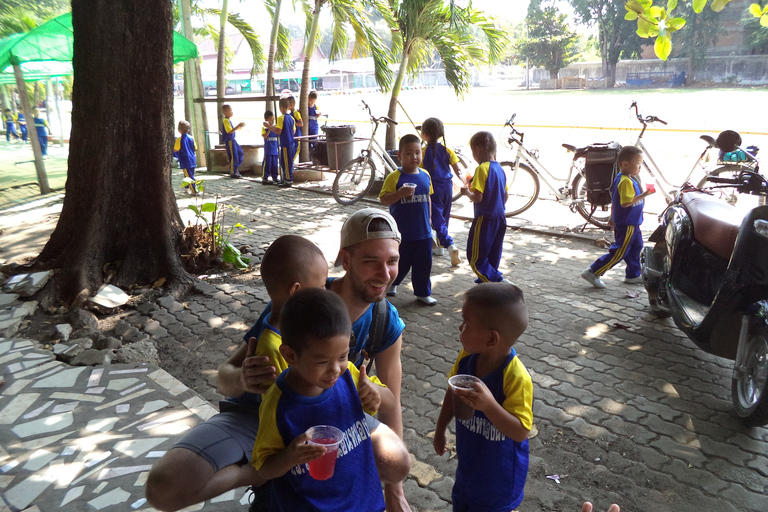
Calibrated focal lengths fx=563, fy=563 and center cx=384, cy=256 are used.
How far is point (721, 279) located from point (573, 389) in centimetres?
130

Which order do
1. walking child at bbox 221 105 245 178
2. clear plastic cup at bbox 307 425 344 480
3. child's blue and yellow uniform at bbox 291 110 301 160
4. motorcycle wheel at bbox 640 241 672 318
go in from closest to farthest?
clear plastic cup at bbox 307 425 344 480 → motorcycle wheel at bbox 640 241 672 318 → child's blue and yellow uniform at bbox 291 110 301 160 → walking child at bbox 221 105 245 178

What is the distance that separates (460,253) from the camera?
23.3ft

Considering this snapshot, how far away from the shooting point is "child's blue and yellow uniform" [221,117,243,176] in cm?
1296

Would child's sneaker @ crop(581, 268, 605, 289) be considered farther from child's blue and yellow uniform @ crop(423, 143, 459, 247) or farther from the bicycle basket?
the bicycle basket

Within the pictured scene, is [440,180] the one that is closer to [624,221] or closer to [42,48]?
[624,221]

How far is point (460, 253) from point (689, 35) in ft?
126

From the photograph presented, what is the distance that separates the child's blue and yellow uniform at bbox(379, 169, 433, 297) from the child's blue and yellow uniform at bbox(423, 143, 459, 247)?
1263mm

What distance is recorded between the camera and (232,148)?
13.3m

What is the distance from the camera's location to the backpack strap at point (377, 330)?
7.38 feet

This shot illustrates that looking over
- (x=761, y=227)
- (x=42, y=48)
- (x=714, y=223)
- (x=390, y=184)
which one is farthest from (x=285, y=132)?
(x=761, y=227)

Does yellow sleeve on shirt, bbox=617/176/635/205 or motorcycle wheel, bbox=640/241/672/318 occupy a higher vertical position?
yellow sleeve on shirt, bbox=617/176/635/205

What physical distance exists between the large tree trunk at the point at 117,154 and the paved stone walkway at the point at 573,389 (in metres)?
0.65

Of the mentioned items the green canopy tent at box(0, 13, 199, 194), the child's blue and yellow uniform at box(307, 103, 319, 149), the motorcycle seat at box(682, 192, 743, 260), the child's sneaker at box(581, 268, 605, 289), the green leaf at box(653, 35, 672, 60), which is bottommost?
the child's sneaker at box(581, 268, 605, 289)

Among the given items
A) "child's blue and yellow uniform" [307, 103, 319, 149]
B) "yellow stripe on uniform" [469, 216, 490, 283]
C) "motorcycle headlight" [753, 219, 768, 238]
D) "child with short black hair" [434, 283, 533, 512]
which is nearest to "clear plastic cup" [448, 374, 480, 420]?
"child with short black hair" [434, 283, 533, 512]
